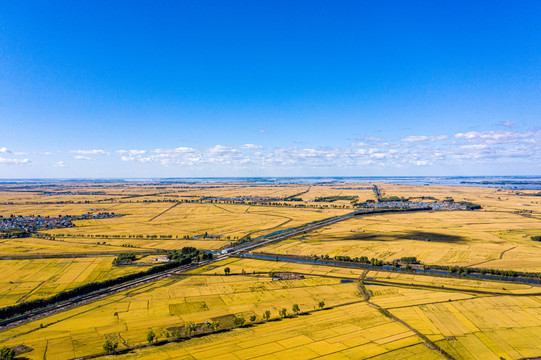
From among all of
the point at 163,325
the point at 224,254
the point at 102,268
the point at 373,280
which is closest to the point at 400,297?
the point at 373,280

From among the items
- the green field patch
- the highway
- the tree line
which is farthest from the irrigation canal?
the green field patch

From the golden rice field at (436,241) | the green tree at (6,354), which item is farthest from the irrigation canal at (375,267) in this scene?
the green tree at (6,354)

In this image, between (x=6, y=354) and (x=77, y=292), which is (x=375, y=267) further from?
(x=6, y=354)

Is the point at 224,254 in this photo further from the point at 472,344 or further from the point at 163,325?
the point at 472,344

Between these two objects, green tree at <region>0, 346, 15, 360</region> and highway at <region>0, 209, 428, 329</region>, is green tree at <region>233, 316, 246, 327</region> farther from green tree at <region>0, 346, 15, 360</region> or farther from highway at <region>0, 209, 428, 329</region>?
highway at <region>0, 209, 428, 329</region>

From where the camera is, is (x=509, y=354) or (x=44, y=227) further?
(x=44, y=227)

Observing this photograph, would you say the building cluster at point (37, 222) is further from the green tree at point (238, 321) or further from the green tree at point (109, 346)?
the green tree at point (238, 321)
